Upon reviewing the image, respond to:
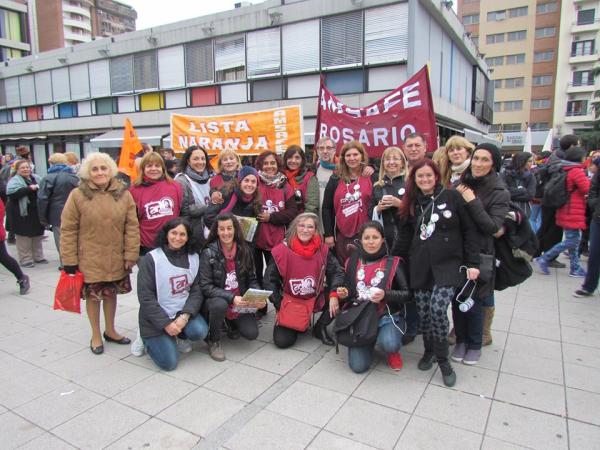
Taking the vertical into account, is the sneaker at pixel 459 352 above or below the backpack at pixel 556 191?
below

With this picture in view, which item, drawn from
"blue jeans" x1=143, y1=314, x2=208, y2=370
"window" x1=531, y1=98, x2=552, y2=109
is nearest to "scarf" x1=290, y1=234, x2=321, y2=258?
"blue jeans" x1=143, y1=314, x2=208, y2=370

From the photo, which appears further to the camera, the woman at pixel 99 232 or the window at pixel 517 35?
the window at pixel 517 35

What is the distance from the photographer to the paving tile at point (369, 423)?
2730 millimetres

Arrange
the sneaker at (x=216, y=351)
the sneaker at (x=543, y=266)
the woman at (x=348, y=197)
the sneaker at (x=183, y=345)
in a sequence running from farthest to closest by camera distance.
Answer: the sneaker at (x=543, y=266) → the woman at (x=348, y=197) → the sneaker at (x=183, y=345) → the sneaker at (x=216, y=351)

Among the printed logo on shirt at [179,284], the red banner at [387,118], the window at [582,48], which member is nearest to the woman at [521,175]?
the red banner at [387,118]

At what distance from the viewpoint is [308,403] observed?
3150 millimetres

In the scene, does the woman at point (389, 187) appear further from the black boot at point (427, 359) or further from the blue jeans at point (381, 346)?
the black boot at point (427, 359)

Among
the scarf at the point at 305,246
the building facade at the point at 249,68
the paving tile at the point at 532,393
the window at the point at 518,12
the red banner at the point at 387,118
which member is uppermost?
the window at the point at 518,12

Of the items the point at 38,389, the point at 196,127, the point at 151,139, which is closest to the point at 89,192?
the point at 38,389

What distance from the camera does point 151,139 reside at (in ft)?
53.8

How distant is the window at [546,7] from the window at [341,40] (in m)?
51.3

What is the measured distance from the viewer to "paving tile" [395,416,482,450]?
265cm

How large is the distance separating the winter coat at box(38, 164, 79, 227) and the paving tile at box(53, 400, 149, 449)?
4.50 meters

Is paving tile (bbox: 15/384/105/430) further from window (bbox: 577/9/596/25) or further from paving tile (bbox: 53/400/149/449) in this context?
window (bbox: 577/9/596/25)
